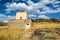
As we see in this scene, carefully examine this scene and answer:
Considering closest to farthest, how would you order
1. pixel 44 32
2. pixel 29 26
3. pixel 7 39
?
1. pixel 44 32
2. pixel 7 39
3. pixel 29 26

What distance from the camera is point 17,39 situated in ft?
80.7

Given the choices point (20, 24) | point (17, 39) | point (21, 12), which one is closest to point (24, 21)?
point (20, 24)

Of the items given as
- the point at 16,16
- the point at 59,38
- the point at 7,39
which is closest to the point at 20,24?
the point at 16,16

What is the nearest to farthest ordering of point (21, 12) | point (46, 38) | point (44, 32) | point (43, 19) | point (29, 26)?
point (46, 38), point (44, 32), point (29, 26), point (21, 12), point (43, 19)

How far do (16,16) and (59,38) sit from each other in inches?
653

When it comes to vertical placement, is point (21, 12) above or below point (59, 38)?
above

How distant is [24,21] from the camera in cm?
3203

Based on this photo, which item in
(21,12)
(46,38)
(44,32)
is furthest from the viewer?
(21,12)

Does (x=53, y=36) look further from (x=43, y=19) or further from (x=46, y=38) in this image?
(x=43, y=19)

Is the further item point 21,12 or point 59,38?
point 21,12

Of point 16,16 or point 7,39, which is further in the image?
point 16,16

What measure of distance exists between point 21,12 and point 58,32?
1460 centimetres

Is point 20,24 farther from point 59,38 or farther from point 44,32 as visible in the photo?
point 59,38

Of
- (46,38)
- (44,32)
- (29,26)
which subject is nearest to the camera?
(46,38)
